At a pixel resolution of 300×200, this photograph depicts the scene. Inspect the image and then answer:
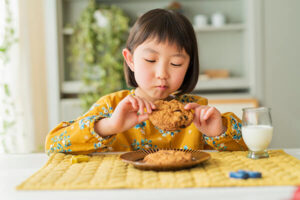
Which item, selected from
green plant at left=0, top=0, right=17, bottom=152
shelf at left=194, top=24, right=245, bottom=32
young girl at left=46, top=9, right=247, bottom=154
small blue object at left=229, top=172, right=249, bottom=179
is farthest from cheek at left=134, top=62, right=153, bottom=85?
shelf at left=194, top=24, right=245, bottom=32

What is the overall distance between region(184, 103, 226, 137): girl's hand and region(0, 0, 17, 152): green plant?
1860mm

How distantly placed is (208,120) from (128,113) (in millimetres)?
256

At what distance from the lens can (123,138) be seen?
55.5 inches

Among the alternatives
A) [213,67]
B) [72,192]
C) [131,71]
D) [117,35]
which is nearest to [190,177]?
[72,192]

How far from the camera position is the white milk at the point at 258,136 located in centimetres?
101

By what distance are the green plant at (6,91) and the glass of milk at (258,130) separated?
204 centimetres

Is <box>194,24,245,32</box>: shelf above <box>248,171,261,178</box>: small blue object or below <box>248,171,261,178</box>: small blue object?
above

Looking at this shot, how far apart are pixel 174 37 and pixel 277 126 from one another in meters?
2.27

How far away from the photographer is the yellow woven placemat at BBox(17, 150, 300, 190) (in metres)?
0.75

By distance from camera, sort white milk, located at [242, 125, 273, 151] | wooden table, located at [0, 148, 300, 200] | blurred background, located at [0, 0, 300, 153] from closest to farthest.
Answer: wooden table, located at [0, 148, 300, 200] → white milk, located at [242, 125, 273, 151] → blurred background, located at [0, 0, 300, 153]

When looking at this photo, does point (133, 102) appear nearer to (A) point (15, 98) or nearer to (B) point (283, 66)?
(A) point (15, 98)

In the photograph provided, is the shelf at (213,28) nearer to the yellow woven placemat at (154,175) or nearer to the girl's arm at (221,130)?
the girl's arm at (221,130)

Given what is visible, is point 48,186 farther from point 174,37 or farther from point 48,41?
point 48,41

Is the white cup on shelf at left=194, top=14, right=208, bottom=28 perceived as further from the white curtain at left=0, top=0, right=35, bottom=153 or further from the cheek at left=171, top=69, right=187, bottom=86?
the cheek at left=171, top=69, right=187, bottom=86
